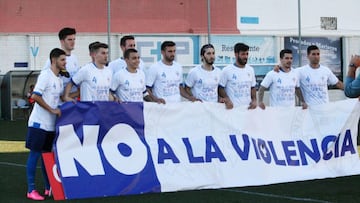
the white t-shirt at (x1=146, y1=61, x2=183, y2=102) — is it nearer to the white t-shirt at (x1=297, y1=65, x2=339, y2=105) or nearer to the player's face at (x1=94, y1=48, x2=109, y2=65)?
the player's face at (x1=94, y1=48, x2=109, y2=65)

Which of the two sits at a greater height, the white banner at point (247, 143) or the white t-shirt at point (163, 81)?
the white t-shirt at point (163, 81)

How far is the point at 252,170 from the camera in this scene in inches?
360

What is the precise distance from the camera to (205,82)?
10062 millimetres

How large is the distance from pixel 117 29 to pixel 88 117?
24.8 m

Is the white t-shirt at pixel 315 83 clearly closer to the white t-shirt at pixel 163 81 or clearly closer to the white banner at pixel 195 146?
the white banner at pixel 195 146

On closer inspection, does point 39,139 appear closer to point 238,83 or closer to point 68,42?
point 68,42

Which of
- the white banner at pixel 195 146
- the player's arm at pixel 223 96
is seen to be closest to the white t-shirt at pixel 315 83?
the white banner at pixel 195 146

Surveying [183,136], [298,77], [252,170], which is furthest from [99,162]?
[298,77]

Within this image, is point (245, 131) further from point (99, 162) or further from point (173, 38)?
point (173, 38)

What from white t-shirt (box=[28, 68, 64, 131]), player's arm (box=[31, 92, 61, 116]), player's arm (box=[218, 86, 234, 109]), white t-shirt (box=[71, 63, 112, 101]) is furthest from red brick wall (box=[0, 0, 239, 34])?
player's arm (box=[31, 92, 61, 116])

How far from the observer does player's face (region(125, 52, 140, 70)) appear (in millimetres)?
9102

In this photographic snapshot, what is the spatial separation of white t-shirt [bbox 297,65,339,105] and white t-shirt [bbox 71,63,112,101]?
11.6 ft

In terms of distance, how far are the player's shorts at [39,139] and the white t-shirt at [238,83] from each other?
3052 millimetres

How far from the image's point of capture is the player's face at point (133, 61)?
29.9 ft
